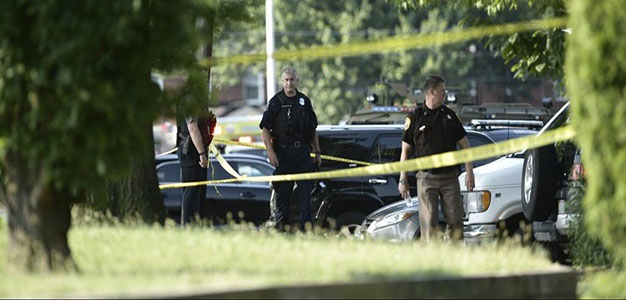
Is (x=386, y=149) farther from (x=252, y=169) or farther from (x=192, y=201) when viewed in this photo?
(x=252, y=169)

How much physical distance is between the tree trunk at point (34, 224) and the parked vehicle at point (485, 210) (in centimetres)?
589

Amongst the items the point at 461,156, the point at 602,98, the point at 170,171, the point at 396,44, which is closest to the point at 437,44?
the point at 396,44

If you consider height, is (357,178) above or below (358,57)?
below

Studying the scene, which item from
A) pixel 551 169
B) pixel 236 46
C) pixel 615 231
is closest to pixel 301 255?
pixel 615 231

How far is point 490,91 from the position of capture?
58.1 meters

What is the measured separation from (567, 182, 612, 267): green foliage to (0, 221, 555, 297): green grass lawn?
1.46 m

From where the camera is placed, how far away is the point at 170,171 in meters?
19.4

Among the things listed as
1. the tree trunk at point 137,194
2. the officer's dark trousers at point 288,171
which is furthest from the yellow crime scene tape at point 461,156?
the tree trunk at point 137,194

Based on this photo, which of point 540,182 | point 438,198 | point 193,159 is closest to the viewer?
point 540,182

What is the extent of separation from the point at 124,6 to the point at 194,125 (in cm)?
648

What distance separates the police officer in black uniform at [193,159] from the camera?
43.2ft

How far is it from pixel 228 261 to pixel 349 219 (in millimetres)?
8167

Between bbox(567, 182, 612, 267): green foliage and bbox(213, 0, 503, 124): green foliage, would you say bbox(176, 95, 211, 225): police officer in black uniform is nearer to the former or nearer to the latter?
bbox(567, 182, 612, 267): green foliage

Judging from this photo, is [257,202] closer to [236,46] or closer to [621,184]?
[621,184]
